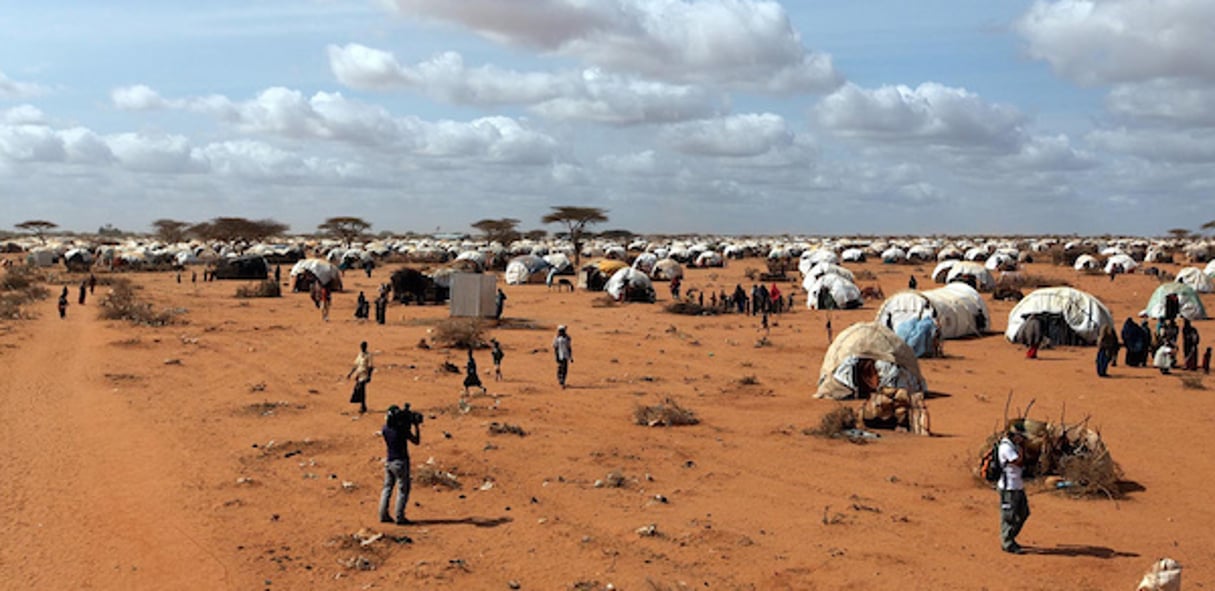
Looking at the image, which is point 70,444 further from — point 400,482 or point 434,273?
point 434,273

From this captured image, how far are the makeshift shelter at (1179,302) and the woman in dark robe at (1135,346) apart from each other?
879 cm

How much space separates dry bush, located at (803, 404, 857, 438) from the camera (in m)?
14.9

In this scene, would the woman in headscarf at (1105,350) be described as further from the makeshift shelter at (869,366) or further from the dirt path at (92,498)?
the dirt path at (92,498)

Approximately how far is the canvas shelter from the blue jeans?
97.8ft

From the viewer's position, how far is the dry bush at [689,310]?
35125 millimetres

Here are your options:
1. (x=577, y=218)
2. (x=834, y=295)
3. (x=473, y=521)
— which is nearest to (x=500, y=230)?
(x=577, y=218)

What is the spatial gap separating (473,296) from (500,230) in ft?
245

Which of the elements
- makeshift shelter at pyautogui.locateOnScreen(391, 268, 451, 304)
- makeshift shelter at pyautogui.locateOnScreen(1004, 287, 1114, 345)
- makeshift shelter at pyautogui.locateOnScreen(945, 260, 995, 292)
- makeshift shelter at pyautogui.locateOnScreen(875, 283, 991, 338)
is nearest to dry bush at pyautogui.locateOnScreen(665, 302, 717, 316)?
makeshift shelter at pyautogui.locateOnScreen(875, 283, 991, 338)

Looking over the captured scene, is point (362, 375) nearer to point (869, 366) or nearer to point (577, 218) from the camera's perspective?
point (869, 366)

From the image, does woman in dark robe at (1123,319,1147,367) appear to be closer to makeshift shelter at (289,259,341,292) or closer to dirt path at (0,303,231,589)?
dirt path at (0,303,231,589)

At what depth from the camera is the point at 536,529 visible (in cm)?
1023

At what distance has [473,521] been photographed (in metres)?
10.4

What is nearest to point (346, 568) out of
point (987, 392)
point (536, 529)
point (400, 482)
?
point (400, 482)

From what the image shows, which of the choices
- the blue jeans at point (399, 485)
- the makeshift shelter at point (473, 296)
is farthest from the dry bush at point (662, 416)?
the makeshift shelter at point (473, 296)
